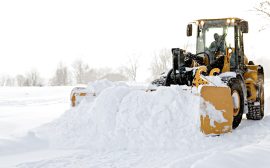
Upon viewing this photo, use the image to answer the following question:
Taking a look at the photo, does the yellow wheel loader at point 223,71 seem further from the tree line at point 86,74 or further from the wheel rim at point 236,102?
the tree line at point 86,74

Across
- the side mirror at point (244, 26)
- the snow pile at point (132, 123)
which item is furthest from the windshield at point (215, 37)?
Answer: the snow pile at point (132, 123)

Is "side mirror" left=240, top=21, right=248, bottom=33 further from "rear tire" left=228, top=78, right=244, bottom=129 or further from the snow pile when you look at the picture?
the snow pile

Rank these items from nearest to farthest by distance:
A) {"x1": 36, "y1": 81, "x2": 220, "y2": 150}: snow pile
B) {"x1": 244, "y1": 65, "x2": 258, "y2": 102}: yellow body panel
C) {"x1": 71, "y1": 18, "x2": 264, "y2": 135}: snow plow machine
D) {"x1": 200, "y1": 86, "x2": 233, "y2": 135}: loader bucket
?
{"x1": 36, "y1": 81, "x2": 220, "y2": 150}: snow pile
{"x1": 200, "y1": 86, "x2": 233, "y2": 135}: loader bucket
{"x1": 71, "y1": 18, "x2": 264, "y2": 135}: snow plow machine
{"x1": 244, "y1": 65, "x2": 258, "y2": 102}: yellow body panel

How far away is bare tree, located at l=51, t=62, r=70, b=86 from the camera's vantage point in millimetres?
78488

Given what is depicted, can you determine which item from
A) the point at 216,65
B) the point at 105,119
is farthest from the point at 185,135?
the point at 216,65

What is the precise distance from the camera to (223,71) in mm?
7863

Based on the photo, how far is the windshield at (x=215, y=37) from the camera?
27.1ft

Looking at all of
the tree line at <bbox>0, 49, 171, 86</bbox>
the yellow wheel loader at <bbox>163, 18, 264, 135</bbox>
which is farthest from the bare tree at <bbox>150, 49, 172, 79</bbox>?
the yellow wheel loader at <bbox>163, 18, 264, 135</bbox>

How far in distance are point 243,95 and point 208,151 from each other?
279cm

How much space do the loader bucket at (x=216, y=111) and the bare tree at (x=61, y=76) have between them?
72765 millimetres

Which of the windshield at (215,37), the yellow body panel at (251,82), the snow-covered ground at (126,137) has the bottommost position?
the snow-covered ground at (126,137)

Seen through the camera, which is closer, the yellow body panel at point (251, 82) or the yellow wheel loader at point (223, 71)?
the yellow wheel loader at point (223, 71)

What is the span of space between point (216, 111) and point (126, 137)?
1662mm

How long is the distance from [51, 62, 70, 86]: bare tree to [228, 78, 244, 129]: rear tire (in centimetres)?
7187
